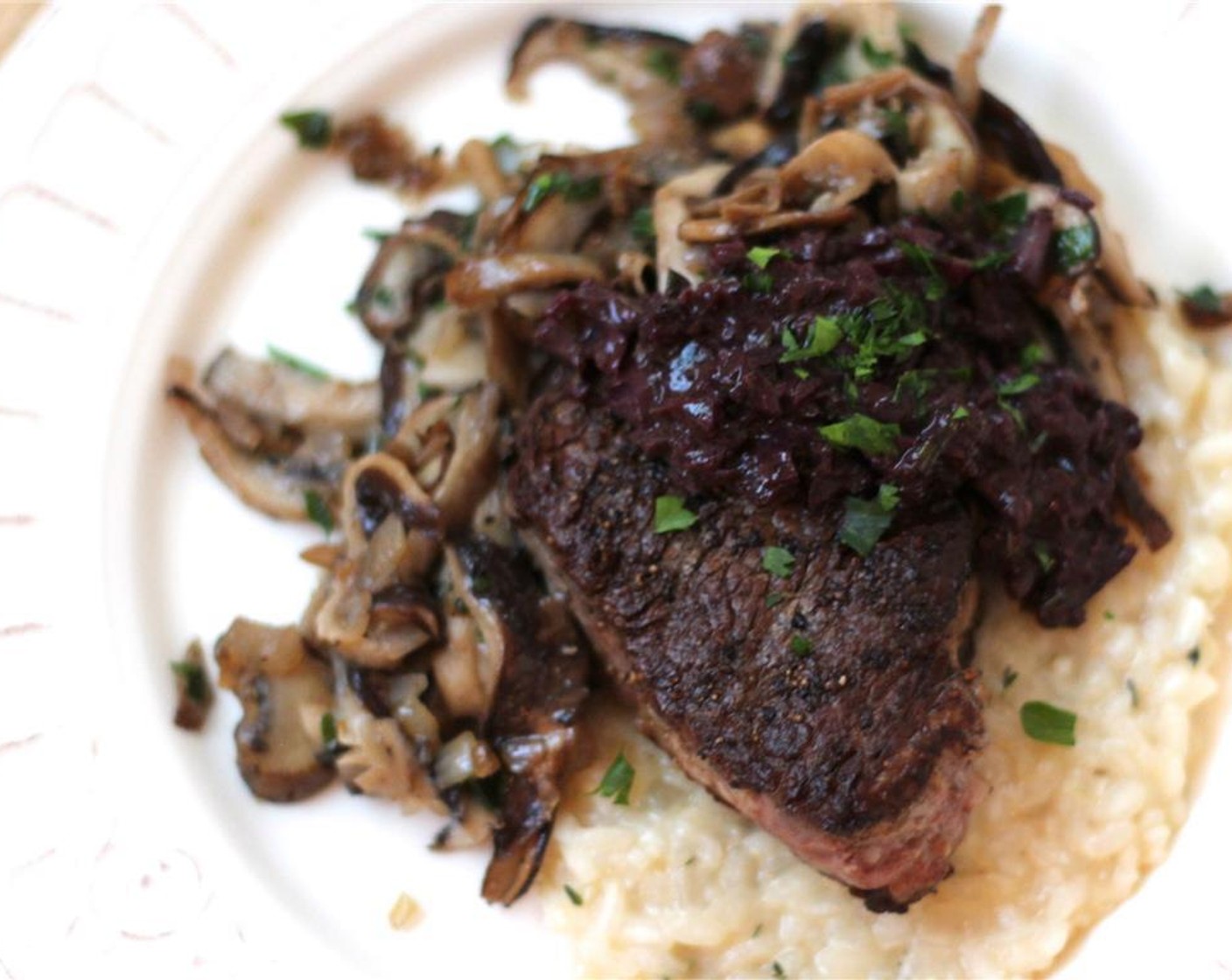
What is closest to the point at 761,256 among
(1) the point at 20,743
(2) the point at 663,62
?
(2) the point at 663,62

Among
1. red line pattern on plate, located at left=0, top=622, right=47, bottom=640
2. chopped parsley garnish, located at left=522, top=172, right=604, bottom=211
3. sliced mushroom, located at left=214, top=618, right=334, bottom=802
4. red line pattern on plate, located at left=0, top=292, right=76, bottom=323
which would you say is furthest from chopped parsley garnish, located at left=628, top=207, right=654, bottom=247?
red line pattern on plate, located at left=0, top=622, right=47, bottom=640

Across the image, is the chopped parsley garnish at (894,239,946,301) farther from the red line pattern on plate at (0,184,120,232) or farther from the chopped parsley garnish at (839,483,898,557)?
the red line pattern on plate at (0,184,120,232)

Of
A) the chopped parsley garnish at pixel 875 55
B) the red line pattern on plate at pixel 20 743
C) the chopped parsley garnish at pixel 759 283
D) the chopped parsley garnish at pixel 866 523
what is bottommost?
the red line pattern on plate at pixel 20 743

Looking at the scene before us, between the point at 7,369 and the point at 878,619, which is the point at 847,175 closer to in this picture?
the point at 878,619

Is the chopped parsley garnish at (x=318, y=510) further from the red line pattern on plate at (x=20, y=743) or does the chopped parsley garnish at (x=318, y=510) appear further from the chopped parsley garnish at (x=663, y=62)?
the chopped parsley garnish at (x=663, y=62)

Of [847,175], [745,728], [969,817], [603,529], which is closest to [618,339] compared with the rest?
[603,529]

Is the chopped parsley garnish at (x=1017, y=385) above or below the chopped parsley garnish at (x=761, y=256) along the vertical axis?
below

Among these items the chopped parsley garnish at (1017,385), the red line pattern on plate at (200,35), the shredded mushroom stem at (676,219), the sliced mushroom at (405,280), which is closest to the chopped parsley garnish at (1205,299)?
the chopped parsley garnish at (1017,385)
